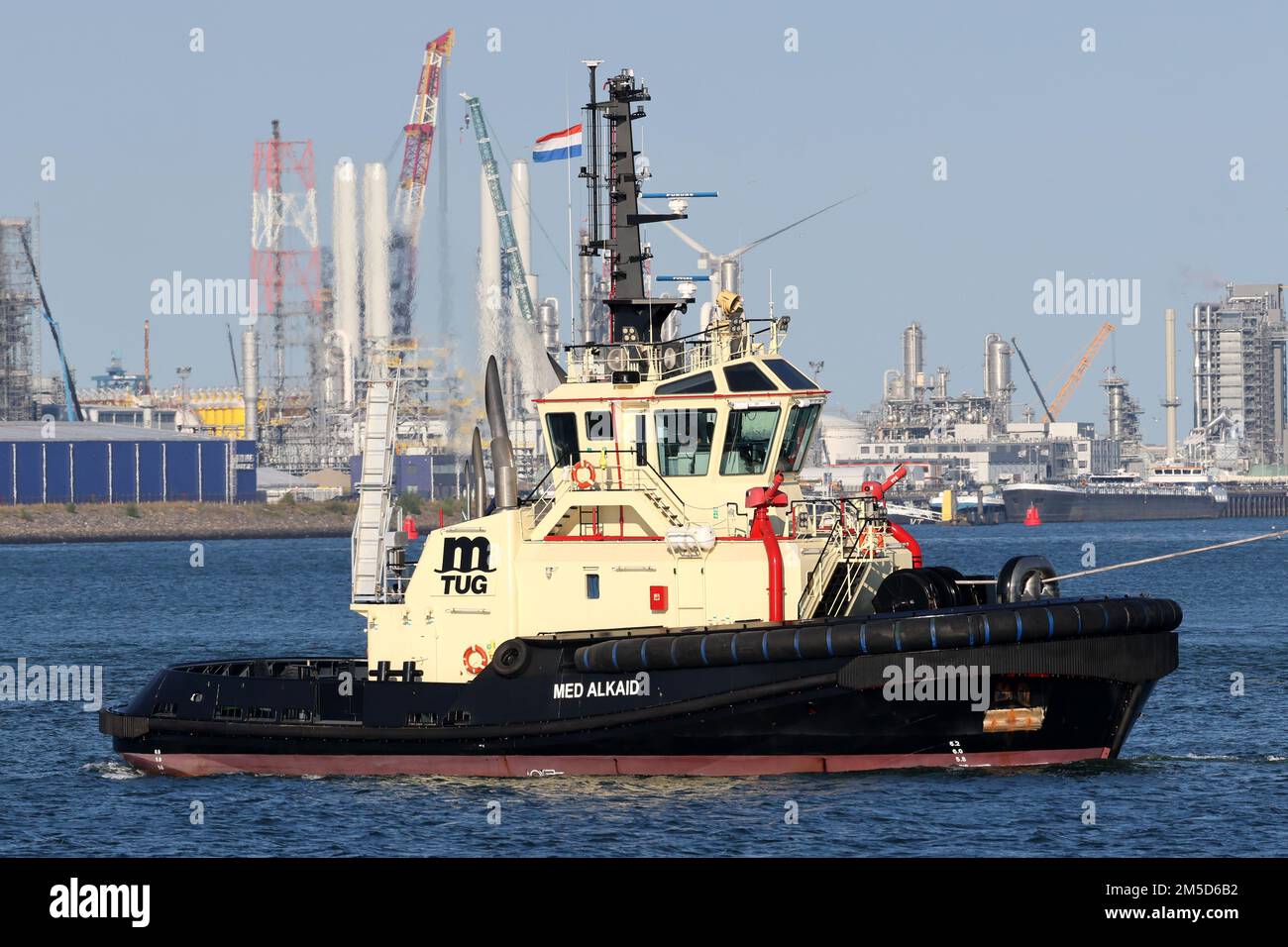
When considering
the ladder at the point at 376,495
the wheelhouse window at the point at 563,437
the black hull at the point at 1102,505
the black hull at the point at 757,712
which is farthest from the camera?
the black hull at the point at 1102,505

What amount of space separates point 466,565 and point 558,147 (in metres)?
11.9

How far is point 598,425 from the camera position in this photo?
24562 millimetres

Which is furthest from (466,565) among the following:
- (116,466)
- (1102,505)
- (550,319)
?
(1102,505)

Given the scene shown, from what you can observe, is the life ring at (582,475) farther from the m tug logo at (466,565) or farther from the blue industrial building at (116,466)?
the blue industrial building at (116,466)

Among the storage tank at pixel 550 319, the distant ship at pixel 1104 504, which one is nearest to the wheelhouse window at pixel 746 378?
the storage tank at pixel 550 319

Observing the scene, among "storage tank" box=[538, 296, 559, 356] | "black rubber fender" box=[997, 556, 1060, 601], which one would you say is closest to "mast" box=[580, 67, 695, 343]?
"black rubber fender" box=[997, 556, 1060, 601]

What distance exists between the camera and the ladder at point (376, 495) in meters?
25.5

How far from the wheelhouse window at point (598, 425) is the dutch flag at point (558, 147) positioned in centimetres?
662

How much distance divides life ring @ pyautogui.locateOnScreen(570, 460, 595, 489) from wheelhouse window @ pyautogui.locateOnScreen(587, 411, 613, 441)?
618mm

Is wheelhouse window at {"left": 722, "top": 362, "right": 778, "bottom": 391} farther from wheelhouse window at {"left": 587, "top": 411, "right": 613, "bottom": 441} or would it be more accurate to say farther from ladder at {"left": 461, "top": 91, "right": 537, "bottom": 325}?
ladder at {"left": 461, "top": 91, "right": 537, "bottom": 325}

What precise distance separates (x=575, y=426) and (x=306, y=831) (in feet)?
20.4

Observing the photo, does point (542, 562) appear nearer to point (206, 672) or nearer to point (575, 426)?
point (575, 426)

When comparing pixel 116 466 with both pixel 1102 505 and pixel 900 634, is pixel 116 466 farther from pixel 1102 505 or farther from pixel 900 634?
pixel 900 634
